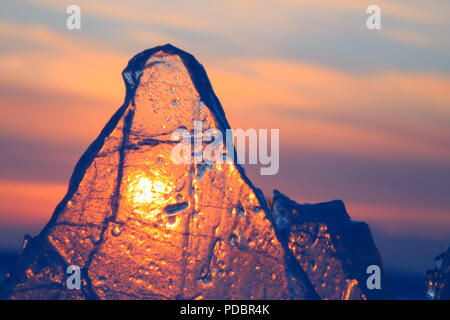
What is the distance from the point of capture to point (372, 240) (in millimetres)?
10930

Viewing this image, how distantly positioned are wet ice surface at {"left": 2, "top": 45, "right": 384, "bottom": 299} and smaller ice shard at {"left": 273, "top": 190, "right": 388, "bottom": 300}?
1.15 meters

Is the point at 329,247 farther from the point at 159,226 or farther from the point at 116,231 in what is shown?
the point at 116,231

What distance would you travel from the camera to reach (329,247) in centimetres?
1062

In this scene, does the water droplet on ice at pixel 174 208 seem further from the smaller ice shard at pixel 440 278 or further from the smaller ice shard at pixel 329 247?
the smaller ice shard at pixel 440 278

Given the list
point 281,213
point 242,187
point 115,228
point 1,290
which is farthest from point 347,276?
point 1,290

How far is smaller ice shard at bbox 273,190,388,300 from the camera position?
34.2ft

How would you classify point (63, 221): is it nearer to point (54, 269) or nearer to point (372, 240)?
point (54, 269)

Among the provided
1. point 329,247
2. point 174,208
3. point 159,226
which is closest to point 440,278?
point 329,247

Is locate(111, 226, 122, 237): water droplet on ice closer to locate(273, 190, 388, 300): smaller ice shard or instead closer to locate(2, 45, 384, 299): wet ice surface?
locate(2, 45, 384, 299): wet ice surface

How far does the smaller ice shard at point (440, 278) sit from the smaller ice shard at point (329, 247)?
75 cm

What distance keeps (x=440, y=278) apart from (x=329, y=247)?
1.67 metres

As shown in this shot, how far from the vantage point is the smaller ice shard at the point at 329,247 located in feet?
34.2
